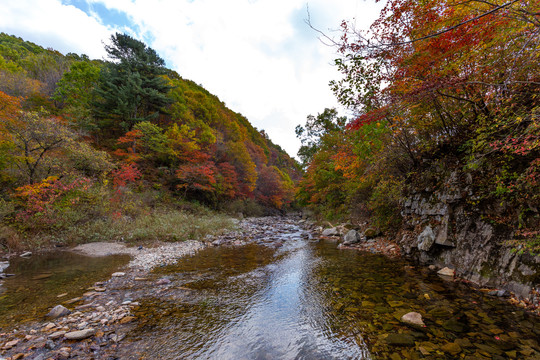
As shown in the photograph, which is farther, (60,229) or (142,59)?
(142,59)

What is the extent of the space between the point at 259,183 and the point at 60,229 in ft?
79.0

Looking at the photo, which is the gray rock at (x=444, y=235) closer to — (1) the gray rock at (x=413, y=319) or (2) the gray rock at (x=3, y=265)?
(1) the gray rock at (x=413, y=319)

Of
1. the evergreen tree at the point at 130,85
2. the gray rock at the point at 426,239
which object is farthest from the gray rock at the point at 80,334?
the evergreen tree at the point at 130,85

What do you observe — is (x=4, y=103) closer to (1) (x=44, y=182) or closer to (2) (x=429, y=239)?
(1) (x=44, y=182)

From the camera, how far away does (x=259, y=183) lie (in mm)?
31953

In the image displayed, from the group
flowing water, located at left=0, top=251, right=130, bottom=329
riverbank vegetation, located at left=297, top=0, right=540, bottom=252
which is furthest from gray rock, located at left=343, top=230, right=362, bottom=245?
flowing water, located at left=0, top=251, right=130, bottom=329

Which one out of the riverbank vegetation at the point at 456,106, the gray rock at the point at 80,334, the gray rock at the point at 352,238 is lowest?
the gray rock at the point at 80,334

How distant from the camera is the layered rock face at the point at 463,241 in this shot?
13.2 feet

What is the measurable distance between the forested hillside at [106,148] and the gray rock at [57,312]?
711 cm

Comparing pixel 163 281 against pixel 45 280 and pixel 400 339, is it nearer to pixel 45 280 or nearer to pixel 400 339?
pixel 45 280

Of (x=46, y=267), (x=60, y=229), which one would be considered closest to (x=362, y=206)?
Answer: (x=46, y=267)

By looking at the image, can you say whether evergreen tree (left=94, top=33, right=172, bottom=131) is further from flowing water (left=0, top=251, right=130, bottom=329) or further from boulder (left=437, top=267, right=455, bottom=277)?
boulder (left=437, top=267, right=455, bottom=277)

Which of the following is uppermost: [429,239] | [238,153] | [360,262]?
[238,153]

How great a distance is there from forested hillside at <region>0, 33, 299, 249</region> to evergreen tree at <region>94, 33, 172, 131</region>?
84 millimetres
